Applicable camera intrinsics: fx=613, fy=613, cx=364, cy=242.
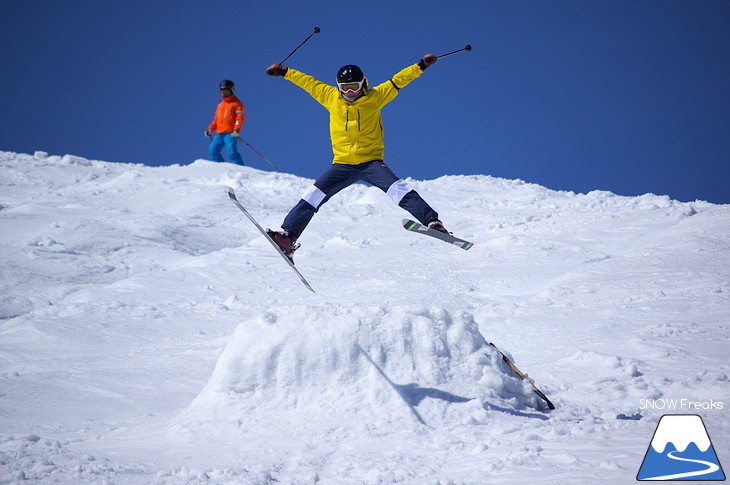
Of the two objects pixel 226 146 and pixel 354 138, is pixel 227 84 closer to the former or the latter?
pixel 226 146

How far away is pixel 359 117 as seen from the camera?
6.02 metres

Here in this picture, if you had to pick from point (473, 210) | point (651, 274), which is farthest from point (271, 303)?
point (473, 210)

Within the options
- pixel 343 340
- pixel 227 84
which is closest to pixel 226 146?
pixel 227 84

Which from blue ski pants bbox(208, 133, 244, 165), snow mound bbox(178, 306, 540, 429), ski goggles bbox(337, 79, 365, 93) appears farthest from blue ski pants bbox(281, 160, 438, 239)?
blue ski pants bbox(208, 133, 244, 165)

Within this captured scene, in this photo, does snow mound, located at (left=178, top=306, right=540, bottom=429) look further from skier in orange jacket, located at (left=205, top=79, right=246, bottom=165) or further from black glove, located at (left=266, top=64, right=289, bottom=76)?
skier in orange jacket, located at (left=205, top=79, right=246, bottom=165)

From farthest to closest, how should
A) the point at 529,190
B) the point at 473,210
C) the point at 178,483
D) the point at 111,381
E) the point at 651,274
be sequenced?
the point at 529,190, the point at 473,210, the point at 651,274, the point at 111,381, the point at 178,483

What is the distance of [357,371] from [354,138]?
250 centimetres

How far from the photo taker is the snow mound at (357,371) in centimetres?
433

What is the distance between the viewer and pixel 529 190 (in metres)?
18.3

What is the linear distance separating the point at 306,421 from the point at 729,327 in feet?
16.1

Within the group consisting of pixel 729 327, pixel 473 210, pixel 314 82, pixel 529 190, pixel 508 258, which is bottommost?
pixel 729 327

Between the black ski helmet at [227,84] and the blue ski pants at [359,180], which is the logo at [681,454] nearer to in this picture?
the blue ski pants at [359,180]

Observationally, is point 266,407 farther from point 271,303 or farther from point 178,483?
point 271,303

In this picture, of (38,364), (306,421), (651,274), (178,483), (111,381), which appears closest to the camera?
(178,483)
